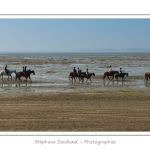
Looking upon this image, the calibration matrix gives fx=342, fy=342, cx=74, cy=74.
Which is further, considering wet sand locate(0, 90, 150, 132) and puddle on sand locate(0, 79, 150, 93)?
puddle on sand locate(0, 79, 150, 93)

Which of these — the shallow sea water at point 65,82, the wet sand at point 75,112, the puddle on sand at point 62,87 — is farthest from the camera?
the shallow sea water at point 65,82

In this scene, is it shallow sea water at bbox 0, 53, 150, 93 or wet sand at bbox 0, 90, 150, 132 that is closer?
wet sand at bbox 0, 90, 150, 132

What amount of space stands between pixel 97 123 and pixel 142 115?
2.20 metres

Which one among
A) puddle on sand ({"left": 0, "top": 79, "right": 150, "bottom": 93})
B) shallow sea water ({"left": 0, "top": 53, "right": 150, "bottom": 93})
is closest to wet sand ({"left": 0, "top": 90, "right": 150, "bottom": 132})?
puddle on sand ({"left": 0, "top": 79, "right": 150, "bottom": 93})

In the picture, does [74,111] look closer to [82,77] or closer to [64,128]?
[64,128]

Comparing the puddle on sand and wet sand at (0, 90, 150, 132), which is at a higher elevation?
the puddle on sand

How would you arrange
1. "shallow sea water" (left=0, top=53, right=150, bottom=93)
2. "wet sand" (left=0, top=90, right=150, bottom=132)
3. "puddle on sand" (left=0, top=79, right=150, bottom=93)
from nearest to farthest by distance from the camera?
"wet sand" (left=0, top=90, right=150, bottom=132) → "puddle on sand" (left=0, top=79, right=150, bottom=93) → "shallow sea water" (left=0, top=53, right=150, bottom=93)

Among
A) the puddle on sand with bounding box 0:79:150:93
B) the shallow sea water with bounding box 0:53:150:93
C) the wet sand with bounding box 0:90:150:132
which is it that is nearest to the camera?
the wet sand with bounding box 0:90:150:132

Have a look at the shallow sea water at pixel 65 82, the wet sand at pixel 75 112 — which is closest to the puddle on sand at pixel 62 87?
the shallow sea water at pixel 65 82

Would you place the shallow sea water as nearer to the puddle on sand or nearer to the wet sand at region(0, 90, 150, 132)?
the puddle on sand

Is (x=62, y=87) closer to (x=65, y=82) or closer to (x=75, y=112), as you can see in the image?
(x=65, y=82)

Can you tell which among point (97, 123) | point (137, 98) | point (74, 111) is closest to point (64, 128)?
point (97, 123)

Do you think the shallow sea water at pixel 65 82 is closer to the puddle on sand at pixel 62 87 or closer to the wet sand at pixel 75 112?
the puddle on sand at pixel 62 87

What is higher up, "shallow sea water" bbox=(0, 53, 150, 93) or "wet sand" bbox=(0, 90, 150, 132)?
"shallow sea water" bbox=(0, 53, 150, 93)
